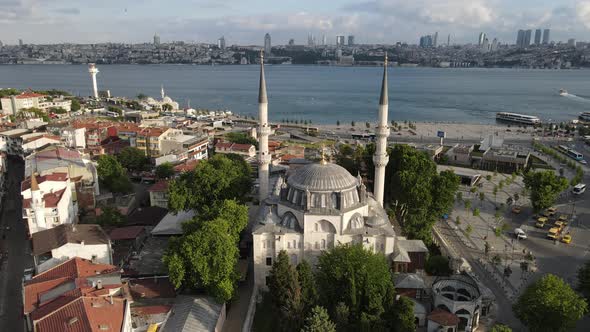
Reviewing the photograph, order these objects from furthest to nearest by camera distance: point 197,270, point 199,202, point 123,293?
point 199,202
point 197,270
point 123,293

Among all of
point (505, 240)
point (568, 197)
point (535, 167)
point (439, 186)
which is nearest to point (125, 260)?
point (439, 186)

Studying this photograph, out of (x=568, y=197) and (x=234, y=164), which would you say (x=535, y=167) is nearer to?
(x=568, y=197)

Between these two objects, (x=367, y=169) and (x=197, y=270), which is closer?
(x=197, y=270)

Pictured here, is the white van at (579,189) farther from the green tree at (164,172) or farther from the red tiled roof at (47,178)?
the red tiled roof at (47,178)

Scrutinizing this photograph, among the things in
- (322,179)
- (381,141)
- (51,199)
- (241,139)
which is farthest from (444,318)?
(241,139)

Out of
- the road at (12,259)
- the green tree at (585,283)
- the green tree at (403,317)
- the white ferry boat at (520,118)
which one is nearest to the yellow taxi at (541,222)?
the green tree at (585,283)
